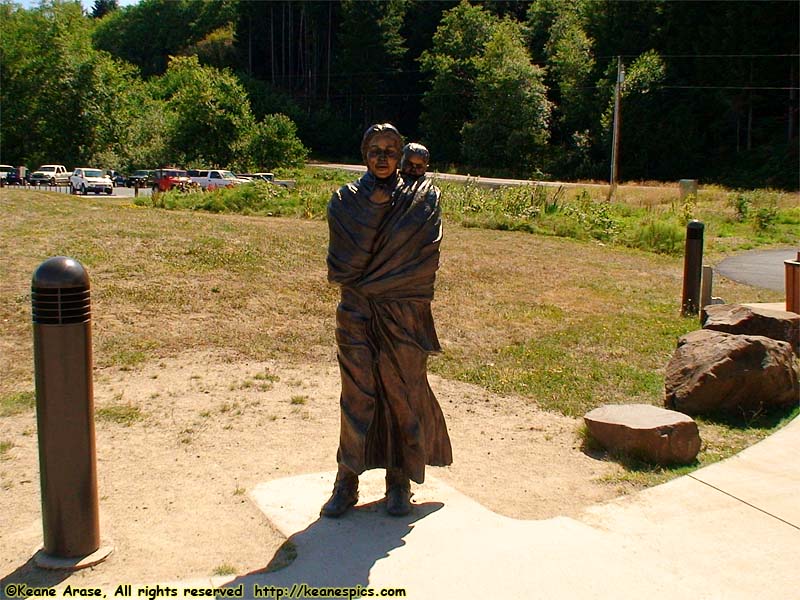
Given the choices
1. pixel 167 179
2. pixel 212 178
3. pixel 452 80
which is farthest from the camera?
pixel 452 80

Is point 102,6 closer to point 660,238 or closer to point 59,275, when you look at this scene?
point 660,238

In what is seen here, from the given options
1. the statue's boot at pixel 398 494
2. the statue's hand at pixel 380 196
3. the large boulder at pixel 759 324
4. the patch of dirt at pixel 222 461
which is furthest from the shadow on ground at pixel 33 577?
the large boulder at pixel 759 324

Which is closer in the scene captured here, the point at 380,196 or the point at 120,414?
the point at 380,196

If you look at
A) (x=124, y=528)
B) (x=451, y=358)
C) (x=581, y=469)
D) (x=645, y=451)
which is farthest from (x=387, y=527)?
(x=451, y=358)

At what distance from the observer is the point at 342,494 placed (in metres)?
4.80

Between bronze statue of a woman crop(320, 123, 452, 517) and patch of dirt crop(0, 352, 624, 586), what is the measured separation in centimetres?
72

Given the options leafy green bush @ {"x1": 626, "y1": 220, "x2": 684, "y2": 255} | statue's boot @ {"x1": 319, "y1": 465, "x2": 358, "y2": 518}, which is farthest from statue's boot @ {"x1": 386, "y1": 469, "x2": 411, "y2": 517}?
leafy green bush @ {"x1": 626, "y1": 220, "x2": 684, "y2": 255}

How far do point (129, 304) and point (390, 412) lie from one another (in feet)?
21.0

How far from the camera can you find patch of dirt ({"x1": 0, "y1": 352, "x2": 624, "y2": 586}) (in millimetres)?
4398

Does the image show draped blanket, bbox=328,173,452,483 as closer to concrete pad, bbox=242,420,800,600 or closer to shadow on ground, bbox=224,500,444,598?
shadow on ground, bbox=224,500,444,598

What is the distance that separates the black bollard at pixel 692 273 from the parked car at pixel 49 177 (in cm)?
3739

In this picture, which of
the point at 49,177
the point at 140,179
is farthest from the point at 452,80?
the point at 49,177

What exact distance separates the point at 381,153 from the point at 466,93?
5918cm

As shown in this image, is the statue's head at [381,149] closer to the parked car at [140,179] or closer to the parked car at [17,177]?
the parked car at [140,179]
